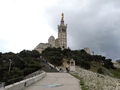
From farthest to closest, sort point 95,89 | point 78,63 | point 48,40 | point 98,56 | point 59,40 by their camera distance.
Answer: point 48,40 < point 59,40 < point 98,56 < point 78,63 < point 95,89

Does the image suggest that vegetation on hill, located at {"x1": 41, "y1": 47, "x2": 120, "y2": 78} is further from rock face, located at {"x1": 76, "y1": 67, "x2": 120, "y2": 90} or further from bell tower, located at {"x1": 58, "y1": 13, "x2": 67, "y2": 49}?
rock face, located at {"x1": 76, "y1": 67, "x2": 120, "y2": 90}

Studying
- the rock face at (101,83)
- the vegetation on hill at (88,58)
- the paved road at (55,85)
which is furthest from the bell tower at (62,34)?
the paved road at (55,85)

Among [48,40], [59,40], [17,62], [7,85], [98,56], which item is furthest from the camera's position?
[48,40]

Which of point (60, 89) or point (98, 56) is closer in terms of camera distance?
point (60, 89)

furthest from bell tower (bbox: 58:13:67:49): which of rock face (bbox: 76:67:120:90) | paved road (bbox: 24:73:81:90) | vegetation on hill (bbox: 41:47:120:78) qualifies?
paved road (bbox: 24:73:81:90)

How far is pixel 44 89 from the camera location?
43.5 ft

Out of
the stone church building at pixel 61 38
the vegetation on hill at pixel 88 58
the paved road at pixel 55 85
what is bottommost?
the paved road at pixel 55 85

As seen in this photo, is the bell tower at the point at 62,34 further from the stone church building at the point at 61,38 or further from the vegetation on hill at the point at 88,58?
the vegetation on hill at the point at 88,58

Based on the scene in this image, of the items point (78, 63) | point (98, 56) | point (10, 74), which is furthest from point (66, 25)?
point (10, 74)

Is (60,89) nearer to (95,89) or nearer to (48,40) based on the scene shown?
(95,89)

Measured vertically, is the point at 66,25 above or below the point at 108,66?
above

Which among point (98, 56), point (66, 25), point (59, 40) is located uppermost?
point (66, 25)

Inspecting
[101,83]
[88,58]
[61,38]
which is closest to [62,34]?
[61,38]

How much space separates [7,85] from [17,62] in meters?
48.6
